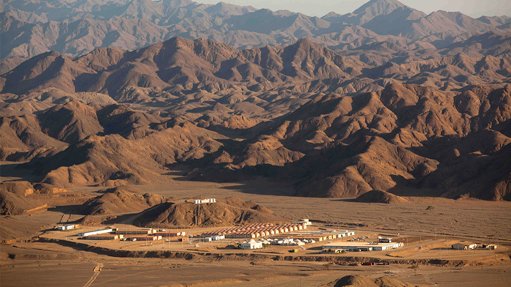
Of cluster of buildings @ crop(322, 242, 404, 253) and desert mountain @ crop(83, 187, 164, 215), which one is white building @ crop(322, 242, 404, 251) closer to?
cluster of buildings @ crop(322, 242, 404, 253)

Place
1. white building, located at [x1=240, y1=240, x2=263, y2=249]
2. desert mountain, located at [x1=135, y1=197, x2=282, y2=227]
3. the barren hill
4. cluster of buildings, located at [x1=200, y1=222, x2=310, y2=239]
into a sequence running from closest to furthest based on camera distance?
white building, located at [x1=240, y1=240, x2=263, y2=249], cluster of buildings, located at [x1=200, y1=222, x2=310, y2=239], desert mountain, located at [x1=135, y1=197, x2=282, y2=227], the barren hill

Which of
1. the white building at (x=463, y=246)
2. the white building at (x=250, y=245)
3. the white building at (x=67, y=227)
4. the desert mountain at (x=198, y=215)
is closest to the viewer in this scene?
the white building at (x=463, y=246)

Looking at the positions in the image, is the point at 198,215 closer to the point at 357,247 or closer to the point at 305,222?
the point at 305,222

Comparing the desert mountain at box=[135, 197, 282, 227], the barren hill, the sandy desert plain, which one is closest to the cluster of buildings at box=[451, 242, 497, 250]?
the sandy desert plain

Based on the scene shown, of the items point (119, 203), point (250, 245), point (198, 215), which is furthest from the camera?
point (119, 203)

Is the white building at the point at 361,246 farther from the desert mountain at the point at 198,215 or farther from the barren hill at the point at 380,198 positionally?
the barren hill at the point at 380,198

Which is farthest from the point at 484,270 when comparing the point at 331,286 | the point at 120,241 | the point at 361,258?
the point at 120,241

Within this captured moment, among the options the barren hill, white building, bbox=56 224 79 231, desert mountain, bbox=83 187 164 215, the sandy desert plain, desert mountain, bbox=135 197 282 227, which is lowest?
the sandy desert plain

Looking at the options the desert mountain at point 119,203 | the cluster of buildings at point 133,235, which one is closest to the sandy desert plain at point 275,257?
the cluster of buildings at point 133,235

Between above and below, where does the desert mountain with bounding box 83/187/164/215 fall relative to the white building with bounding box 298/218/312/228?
above

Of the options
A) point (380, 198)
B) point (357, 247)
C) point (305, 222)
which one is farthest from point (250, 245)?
point (380, 198)
